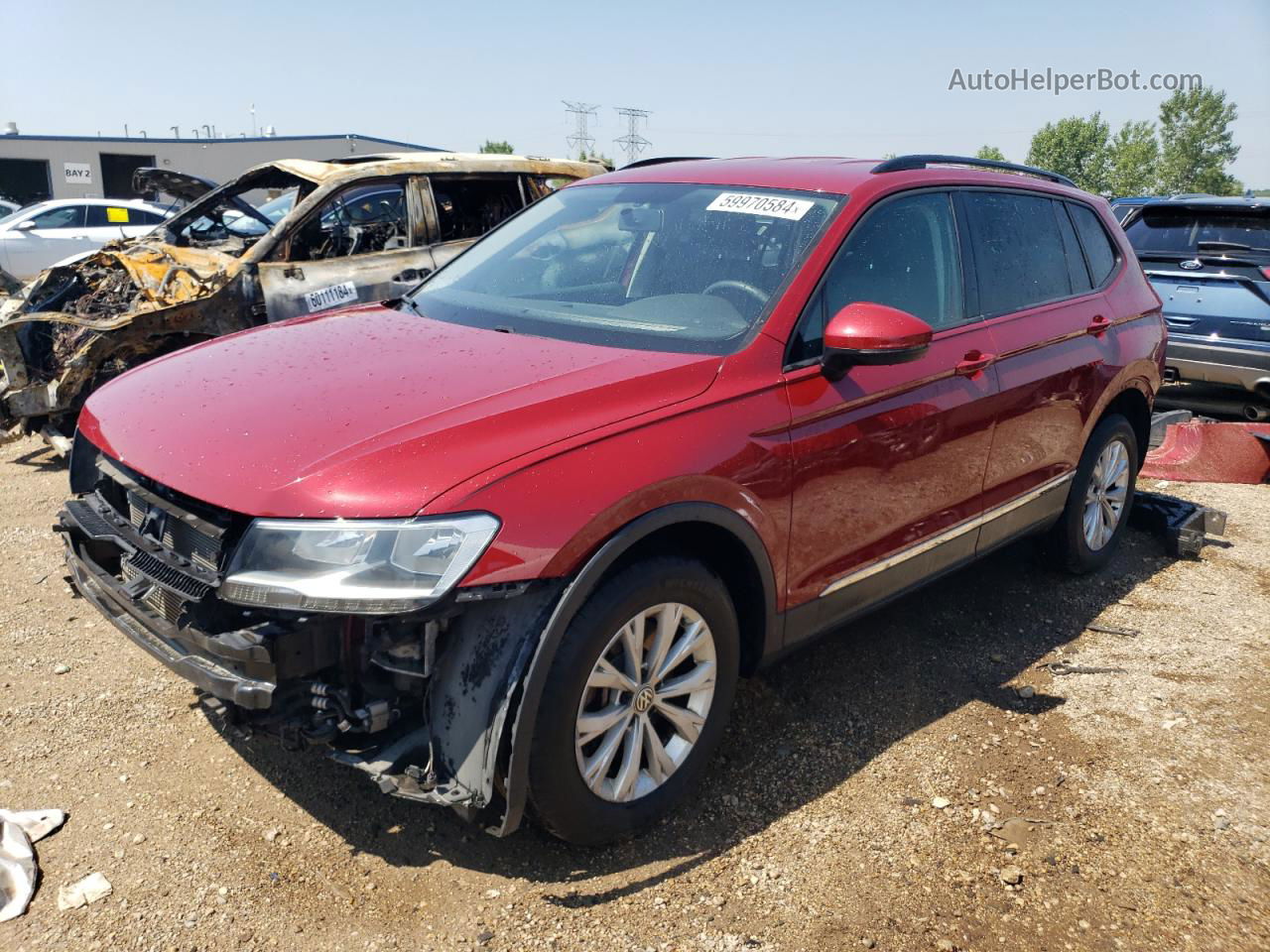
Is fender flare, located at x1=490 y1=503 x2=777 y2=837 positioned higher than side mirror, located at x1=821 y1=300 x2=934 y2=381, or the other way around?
side mirror, located at x1=821 y1=300 x2=934 y2=381

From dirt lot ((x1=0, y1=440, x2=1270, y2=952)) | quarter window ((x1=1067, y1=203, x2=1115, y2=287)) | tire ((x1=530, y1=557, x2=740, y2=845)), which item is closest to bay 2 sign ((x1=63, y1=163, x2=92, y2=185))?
dirt lot ((x1=0, y1=440, x2=1270, y2=952))

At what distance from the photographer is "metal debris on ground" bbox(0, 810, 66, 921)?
8.23 ft

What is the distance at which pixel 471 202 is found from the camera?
7.64 metres

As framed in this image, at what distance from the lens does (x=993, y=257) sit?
3.97m

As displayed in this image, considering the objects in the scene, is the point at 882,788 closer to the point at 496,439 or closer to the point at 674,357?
the point at 674,357

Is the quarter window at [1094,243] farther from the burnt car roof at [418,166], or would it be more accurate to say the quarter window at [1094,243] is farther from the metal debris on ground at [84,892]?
the metal debris on ground at [84,892]

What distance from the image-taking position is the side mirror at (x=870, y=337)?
9.77ft

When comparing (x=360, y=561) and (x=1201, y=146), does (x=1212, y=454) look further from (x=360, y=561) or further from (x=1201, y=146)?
(x=1201, y=146)

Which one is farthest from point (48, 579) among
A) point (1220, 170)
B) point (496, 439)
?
point (1220, 170)

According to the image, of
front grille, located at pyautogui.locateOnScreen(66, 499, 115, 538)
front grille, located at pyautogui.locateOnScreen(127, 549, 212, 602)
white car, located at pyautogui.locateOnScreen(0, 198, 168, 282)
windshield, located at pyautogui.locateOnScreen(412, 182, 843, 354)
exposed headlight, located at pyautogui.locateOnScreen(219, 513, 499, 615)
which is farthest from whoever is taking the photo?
white car, located at pyautogui.locateOnScreen(0, 198, 168, 282)

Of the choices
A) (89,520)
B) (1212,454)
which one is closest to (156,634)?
(89,520)

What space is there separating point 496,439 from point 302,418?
21.8 inches

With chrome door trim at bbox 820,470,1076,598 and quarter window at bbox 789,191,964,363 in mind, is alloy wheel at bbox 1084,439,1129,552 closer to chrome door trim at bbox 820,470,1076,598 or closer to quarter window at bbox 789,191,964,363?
chrome door trim at bbox 820,470,1076,598

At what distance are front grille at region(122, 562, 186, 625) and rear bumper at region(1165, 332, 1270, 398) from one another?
6.63m
